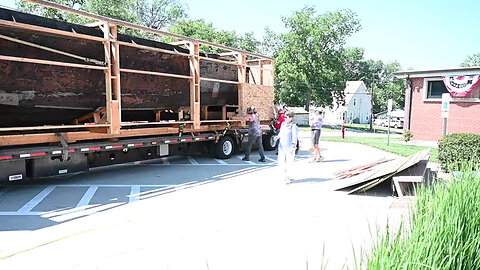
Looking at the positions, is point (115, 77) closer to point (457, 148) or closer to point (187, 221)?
point (187, 221)

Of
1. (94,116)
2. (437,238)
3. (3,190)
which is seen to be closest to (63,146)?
(94,116)

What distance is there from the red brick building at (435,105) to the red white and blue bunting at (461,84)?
6 cm

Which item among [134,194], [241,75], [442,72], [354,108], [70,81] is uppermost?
[442,72]

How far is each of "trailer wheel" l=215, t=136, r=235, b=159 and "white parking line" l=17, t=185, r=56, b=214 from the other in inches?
232

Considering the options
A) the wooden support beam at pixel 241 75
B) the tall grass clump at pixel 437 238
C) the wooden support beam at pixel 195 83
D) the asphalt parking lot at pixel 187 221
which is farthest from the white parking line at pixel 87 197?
the wooden support beam at pixel 241 75

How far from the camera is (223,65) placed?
44.2ft

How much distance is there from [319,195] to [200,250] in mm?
3859

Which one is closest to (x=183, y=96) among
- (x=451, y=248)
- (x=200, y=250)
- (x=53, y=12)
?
(x=200, y=250)

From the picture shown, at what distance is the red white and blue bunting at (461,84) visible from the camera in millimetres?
22031

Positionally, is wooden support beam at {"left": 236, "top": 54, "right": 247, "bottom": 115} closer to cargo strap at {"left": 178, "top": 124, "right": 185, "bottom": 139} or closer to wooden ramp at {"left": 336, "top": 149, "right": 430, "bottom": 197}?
cargo strap at {"left": 178, "top": 124, "right": 185, "bottom": 139}

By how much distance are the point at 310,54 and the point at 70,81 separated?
41.0 m

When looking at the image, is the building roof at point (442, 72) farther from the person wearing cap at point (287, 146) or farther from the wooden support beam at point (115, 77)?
the wooden support beam at point (115, 77)

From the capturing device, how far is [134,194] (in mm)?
8172

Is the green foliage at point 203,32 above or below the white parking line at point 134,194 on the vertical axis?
above
